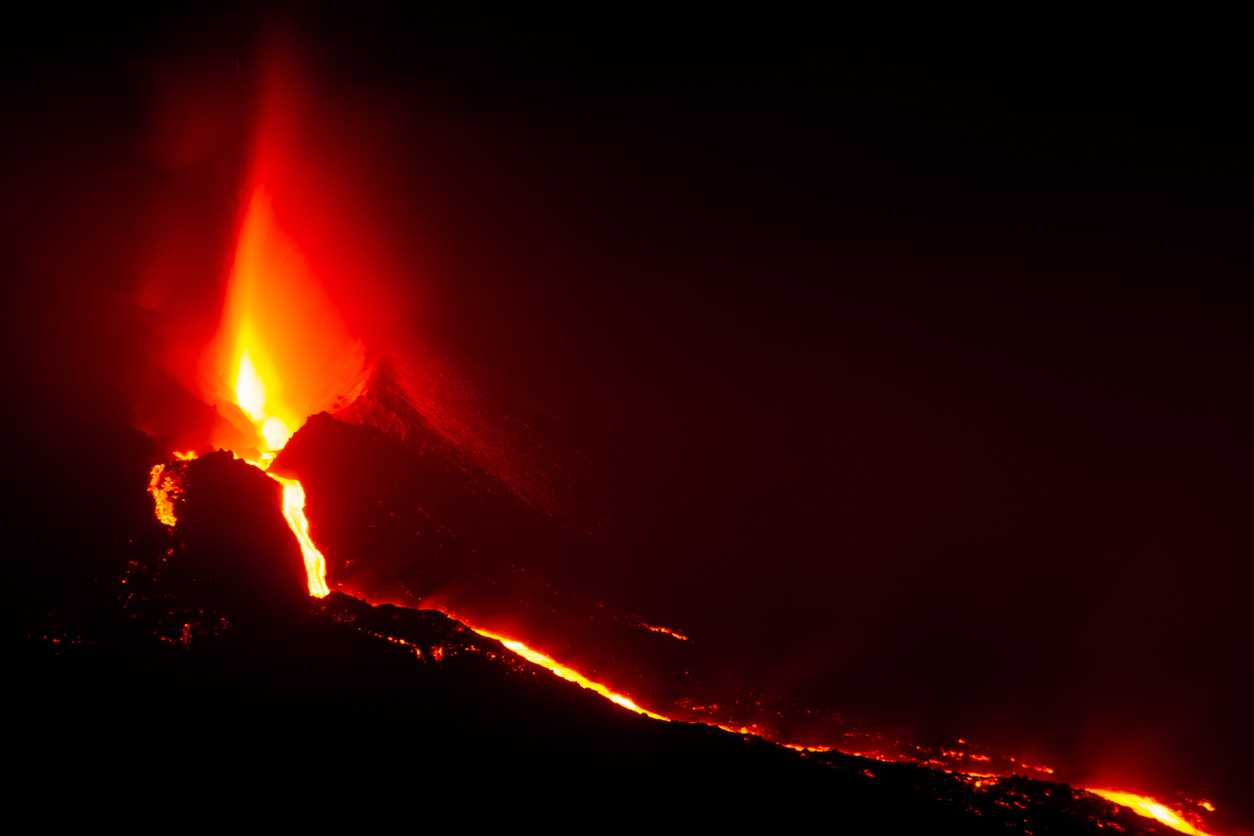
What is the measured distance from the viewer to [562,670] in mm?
3365

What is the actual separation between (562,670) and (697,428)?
1711 mm

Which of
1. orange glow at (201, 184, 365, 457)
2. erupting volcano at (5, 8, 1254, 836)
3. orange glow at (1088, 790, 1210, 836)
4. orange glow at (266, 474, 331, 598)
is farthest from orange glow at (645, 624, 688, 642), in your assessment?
orange glow at (201, 184, 365, 457)

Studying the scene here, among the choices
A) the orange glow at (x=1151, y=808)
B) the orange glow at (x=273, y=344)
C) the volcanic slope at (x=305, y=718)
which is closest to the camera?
the volcanic slope at (x=305, y=718)

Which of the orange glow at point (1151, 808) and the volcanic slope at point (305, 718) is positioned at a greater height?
the orange glow at point (1151, 808)

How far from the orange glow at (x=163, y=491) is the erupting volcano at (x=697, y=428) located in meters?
0.02

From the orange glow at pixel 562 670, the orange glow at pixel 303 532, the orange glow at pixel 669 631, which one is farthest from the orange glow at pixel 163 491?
the orange glow at pixel 669 631

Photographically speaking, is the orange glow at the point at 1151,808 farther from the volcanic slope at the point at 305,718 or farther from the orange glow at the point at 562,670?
the orange glow at the point at 562,670

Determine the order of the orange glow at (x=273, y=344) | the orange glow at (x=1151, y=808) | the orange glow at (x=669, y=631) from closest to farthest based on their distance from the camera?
the orange glow at (x=1151, y=808) < the orange glow at (x=669, y=631) < the orange glow at (x=273, y=344)

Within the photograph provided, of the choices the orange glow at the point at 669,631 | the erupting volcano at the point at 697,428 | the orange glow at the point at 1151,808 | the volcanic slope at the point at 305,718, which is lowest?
the volcanic slope at the point at 305,718

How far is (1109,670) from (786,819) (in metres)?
2.63

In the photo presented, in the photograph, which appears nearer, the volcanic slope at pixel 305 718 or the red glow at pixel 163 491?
the volcanic slope at pixel 305 718

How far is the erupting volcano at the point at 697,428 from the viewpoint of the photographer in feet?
11.8

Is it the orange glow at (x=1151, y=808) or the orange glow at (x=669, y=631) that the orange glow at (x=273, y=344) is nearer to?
the orange glow at (x=669, y=631)

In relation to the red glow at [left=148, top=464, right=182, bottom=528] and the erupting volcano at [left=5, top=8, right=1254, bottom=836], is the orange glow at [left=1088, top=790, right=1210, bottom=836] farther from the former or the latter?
the red glow at [left=148, top=464, right=182, bottom=528]
